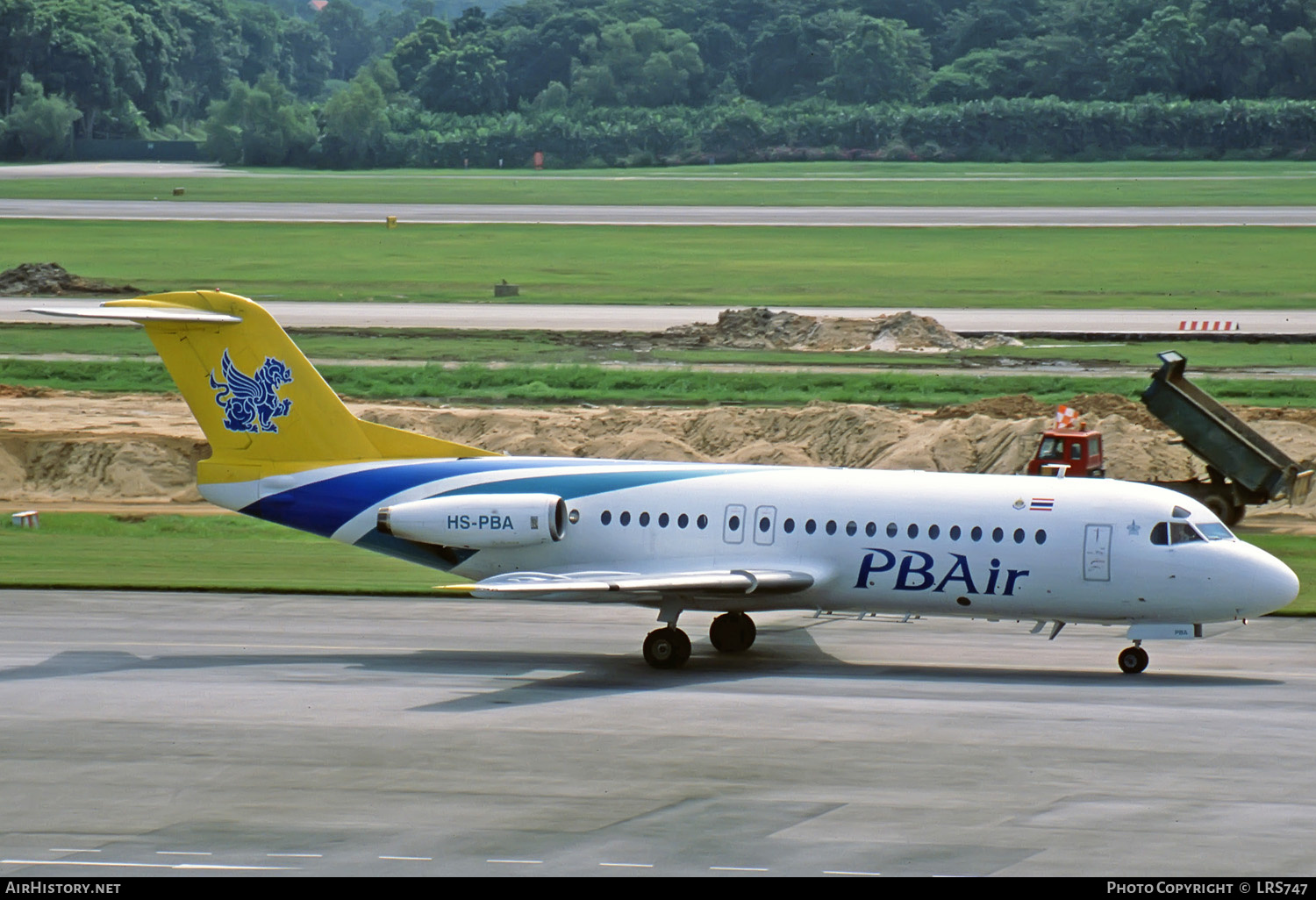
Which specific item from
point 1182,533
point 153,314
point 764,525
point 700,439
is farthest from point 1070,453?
point 153,314

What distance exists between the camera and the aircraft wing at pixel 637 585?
27719mm

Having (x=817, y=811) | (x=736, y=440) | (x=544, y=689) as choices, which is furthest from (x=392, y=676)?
(x=736, y=440)

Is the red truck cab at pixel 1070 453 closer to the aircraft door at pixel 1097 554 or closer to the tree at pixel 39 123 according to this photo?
the aircraft door at pixel 1097 554

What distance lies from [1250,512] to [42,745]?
3168 centimetres

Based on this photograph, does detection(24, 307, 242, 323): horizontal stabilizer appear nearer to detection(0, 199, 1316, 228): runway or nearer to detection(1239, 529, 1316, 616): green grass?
detection(1239, 529, 1316, 616): green grass

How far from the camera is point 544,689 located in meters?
27.7

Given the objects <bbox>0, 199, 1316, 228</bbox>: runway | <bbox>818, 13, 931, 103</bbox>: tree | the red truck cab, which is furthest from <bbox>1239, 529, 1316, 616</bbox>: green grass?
<bbox>818, 13, 931, 103</bbox>: tree

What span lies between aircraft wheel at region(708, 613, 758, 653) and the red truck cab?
13267 millimetres

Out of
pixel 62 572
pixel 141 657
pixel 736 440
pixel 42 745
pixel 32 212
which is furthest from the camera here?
pixel 32 212

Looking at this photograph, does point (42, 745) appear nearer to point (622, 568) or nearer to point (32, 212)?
point (622, 568)

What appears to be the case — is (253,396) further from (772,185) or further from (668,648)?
(772,185)

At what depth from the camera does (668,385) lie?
58531 mm

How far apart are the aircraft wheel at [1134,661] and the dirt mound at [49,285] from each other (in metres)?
57.8

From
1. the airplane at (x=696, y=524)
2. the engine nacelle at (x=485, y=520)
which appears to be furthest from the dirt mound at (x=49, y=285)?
the engine nacelle at (x=485, y=520)
